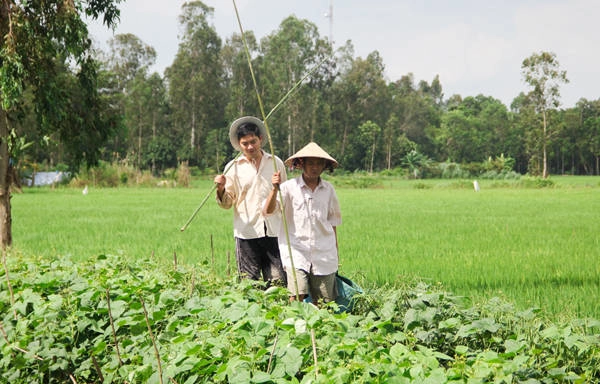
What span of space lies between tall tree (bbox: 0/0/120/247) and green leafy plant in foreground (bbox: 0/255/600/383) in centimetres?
384

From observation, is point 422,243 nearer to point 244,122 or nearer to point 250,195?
point 250,195

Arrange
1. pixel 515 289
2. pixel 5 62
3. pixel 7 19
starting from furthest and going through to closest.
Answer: pixel 7 19, pixel 5 62, pixel 515 289

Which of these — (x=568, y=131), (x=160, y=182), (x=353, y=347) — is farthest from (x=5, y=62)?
(x=568, y=131)

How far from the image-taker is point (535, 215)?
15.4 m

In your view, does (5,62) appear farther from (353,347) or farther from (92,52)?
(353,347)

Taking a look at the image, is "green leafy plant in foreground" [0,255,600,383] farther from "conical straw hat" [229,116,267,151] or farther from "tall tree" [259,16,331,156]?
"tall tree" [259,16,331,156]

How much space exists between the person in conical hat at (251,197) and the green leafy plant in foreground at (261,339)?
430 mm

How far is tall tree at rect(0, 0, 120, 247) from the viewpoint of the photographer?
23.2ft

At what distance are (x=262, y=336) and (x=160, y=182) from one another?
32.7 meters

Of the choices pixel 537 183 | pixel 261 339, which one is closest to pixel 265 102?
pixel 537 183

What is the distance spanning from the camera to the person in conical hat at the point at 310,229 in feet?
13.5

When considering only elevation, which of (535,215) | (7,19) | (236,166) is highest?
(7,19)

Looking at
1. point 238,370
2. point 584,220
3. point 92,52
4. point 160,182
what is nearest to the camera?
point 238,370

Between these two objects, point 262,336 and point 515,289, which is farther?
point 515,289
